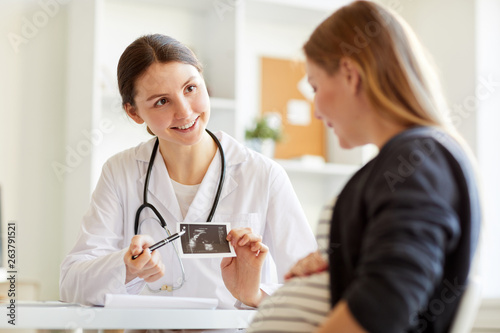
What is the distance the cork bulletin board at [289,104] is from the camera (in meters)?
3.76

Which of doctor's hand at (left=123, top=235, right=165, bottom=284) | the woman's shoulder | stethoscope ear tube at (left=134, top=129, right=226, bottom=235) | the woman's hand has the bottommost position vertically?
doctor's hand at (left=123, top=235, right=165, bottom=284)

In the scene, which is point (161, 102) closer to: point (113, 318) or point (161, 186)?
point (161, 186)

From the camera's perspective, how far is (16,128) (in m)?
3.22

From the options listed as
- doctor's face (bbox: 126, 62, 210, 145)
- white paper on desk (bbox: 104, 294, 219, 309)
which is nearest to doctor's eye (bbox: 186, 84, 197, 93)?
doctor's face (bbox: 126, 62, 210, 145)

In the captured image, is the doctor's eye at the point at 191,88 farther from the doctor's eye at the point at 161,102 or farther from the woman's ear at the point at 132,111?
the woman's ear at the point at 132,111

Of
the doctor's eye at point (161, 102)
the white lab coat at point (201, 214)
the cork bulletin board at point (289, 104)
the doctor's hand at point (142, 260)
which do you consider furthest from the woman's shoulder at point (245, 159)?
the cork bulletin board at point (289, 104)

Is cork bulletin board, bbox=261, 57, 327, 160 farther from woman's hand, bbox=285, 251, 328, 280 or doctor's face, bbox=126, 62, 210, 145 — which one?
woman's hand, bbox=285, 251, 328, 280

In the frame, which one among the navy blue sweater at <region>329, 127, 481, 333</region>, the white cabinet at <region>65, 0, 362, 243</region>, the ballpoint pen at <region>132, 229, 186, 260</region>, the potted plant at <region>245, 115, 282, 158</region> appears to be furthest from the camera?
the potted plant at <region>245, 115, 282, 158</region>

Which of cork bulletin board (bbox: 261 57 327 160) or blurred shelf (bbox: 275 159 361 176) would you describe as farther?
cork bulletin board (bbox: 261 57 327 160)

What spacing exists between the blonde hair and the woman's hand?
0.28 metres

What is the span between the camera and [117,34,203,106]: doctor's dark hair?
1832 mm

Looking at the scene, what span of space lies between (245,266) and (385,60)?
2.63 feet

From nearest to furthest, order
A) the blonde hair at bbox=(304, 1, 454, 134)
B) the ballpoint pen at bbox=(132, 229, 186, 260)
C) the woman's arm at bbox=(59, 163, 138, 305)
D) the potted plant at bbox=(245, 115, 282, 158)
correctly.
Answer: the blonde hair at bbox=(304, 1, 454, 134), the ballpoint pen at bbox=(132, 229, 186, 260), the woman's arm at bbox=(59, 163, 138, 305), the potted plant at bbox=(245, 115, 282, 158)

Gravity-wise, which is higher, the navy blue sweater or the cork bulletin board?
the cork bulletin board
